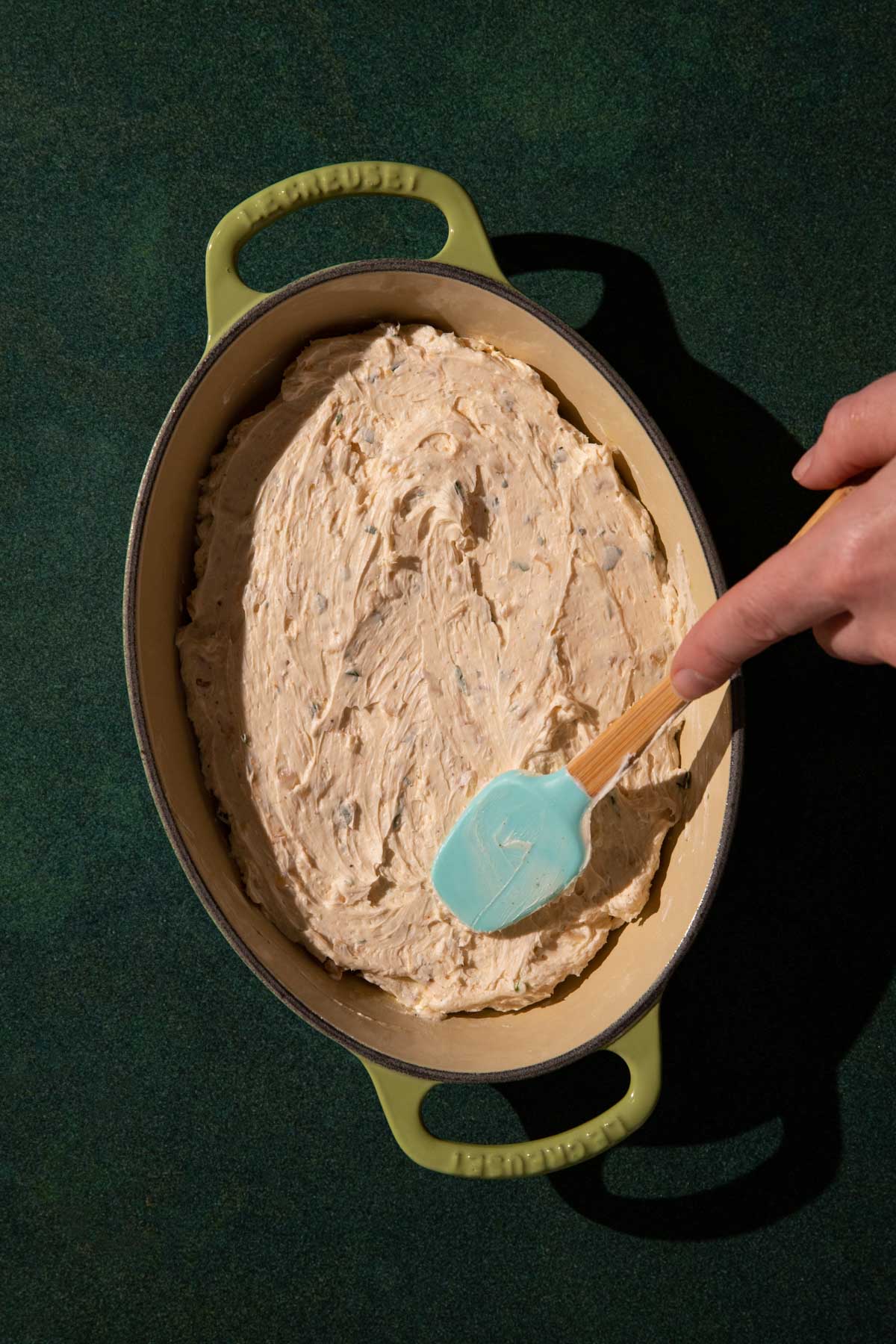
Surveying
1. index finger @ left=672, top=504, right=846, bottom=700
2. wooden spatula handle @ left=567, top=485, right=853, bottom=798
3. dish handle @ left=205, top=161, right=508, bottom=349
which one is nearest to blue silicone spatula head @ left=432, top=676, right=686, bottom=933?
wooden spatula handle @ left=567, top=485, right=853, bottom=798

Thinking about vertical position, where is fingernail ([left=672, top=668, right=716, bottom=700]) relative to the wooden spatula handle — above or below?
above

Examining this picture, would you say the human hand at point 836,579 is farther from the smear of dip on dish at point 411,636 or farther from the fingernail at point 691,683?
the smear of dip on dish at point 411,636

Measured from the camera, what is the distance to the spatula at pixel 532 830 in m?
0.94

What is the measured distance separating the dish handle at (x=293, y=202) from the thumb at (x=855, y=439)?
36 centimetres

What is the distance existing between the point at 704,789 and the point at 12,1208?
1021 millimetres

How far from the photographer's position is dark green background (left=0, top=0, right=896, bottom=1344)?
112cm

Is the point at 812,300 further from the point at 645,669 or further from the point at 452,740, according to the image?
the point at 452,740

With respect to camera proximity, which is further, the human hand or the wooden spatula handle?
the wooden spatula handle

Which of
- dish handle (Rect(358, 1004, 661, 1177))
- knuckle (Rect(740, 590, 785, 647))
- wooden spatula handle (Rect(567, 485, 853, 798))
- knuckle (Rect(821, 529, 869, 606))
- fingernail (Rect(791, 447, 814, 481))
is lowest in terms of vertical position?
dish handle (Rect(358, 1004, 661, 1177))

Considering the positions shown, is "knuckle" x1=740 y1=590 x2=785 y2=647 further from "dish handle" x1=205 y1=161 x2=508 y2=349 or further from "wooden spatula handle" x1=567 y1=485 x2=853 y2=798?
"dish handle" x1=205 y1=161 x2=508 y2=349

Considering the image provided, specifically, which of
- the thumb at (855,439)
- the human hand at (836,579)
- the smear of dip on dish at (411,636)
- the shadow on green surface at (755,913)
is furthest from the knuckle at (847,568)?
the shadow on green surface at (755,913)

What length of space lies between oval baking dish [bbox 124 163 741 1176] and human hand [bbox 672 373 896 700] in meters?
0.10

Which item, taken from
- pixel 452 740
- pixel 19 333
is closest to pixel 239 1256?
pixel 452 740

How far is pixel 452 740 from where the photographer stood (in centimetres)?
99
